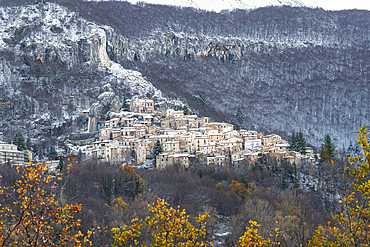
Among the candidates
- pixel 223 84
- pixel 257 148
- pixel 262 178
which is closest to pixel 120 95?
pixel 257 148

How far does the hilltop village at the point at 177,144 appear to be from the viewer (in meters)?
66.3

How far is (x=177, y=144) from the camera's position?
68812mm

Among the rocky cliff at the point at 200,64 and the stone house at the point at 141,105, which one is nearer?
the stone house at the point at 141,105

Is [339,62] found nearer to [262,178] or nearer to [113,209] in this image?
[262,178]

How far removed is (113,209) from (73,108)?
173 feet

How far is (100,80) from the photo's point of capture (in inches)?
4107

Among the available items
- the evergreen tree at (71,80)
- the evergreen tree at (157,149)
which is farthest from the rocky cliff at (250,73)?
the evergreen tree at (157,149)

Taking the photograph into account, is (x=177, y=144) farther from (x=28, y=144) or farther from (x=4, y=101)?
(x=4, y=101)

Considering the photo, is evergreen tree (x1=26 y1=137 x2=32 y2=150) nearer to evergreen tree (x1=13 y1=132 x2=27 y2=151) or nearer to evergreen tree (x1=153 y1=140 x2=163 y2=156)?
evergreen tree (x1=13 y1=132 x2=27 y2=151)

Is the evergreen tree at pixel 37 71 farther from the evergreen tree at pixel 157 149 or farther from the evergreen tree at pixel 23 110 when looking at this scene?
the evergreen tree at pixel 157 149

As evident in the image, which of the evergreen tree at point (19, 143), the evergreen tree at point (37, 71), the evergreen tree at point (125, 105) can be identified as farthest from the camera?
the evergreen tree at point (37, 71)

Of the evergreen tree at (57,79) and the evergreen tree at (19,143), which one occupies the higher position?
the evergreen tree at (57,79)

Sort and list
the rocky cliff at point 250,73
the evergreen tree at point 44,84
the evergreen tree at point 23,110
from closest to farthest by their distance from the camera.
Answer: the evergreen tree at point 23,110 < the evergreen tree at point 44,84 < the rocky cliff at point 250,73

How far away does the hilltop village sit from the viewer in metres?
66.3
